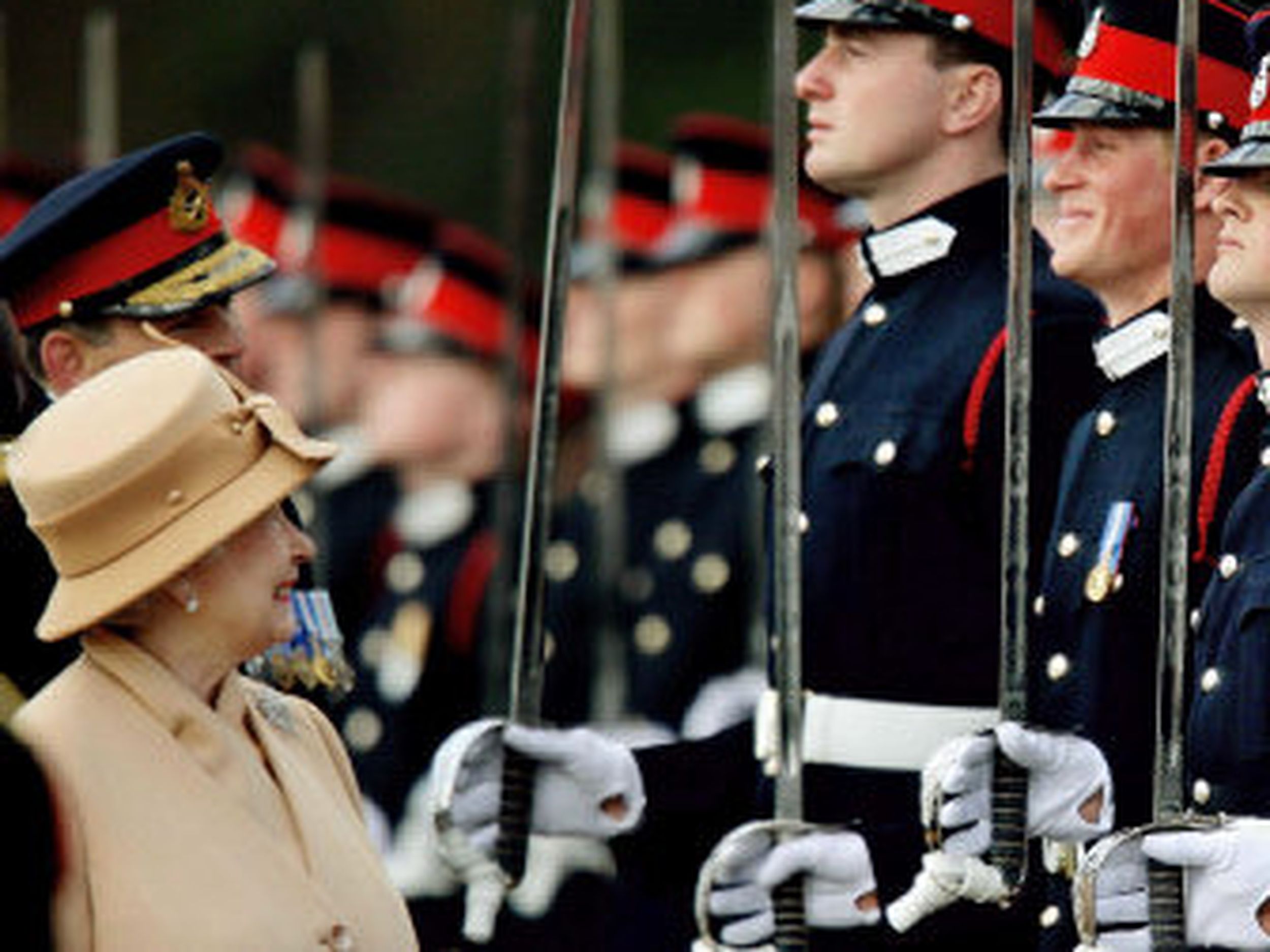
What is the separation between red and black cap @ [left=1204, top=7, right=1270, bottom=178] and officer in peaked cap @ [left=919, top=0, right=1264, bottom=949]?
8.2 inches

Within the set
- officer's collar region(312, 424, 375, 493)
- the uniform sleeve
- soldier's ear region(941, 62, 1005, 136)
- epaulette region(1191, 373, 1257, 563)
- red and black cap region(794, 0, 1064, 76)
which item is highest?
red and black cap region(794, 0, 1064, 76)

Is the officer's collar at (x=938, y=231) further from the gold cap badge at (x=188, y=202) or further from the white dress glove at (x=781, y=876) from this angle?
the white dress glove at (x=781, y=876)

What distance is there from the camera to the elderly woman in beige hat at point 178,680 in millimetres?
6246

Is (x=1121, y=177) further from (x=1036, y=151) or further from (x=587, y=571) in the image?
(x=587, y=571)

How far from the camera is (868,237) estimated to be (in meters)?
8.17

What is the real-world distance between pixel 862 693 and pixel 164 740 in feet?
5.99

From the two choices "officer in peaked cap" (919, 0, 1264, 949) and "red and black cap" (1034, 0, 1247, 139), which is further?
"red and black cap" (1034, 0, 1247, 139)

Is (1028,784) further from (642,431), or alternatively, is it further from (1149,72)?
(642,431)

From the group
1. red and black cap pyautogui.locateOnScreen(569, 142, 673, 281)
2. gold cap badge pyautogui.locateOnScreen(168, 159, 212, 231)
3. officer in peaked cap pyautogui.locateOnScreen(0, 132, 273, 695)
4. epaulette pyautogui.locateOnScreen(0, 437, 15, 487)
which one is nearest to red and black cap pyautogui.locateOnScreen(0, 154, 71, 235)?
red and black cap pyautogui.locateOnScreen(569, 142, 673, 281)

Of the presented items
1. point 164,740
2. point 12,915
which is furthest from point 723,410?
point 12,915

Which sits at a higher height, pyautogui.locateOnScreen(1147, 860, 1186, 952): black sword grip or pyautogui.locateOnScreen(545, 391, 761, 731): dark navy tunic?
pyautogui.locateOnScreen(1147, 860, 1186, 952): black sword grip

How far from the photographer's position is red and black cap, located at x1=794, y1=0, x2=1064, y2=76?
26.6 ft

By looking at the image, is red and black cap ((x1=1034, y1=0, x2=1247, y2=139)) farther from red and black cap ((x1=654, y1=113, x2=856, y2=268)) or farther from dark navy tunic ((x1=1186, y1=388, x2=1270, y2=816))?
red and black cap ((x1=654, y1=113, x2=856, y2=268))

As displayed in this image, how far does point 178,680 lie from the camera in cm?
649
